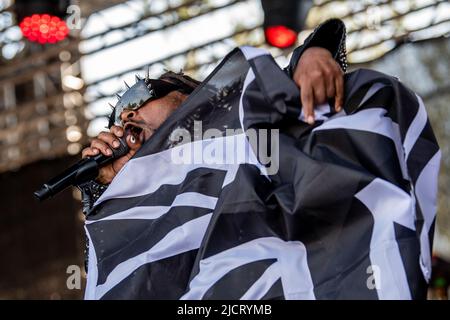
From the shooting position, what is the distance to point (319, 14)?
7.24 m

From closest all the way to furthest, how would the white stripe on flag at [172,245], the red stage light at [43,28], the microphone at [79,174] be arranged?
Result: the white stripe on flag at [172,245] < the microphone at [79,174] < the red stage light at [43,28]

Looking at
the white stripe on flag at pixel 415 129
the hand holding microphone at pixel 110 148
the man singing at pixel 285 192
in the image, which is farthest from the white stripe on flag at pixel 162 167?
the white stripe on flag at pixel 415 129

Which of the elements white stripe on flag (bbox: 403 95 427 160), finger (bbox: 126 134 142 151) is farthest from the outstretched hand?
finger (bbox: 126 134 142 151)

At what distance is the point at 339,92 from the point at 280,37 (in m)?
3.74

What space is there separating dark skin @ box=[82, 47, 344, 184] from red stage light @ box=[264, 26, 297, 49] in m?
3.08

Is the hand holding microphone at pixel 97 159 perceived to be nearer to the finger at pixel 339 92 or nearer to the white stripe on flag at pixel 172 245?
the white stripe on flag at pixel 172 245

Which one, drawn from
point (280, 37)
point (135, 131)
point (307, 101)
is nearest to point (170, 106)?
point (135, 131)

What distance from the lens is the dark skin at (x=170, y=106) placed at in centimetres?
192

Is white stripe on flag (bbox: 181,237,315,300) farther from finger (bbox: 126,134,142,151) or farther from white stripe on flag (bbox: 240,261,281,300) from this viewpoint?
finger (bbox: 126,134,142,151)

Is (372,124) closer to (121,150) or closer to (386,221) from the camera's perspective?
(386,221)

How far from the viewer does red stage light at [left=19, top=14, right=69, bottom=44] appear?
6.07 m

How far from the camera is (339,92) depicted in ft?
6.35

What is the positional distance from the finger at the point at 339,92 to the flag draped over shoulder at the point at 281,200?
0.05ft
